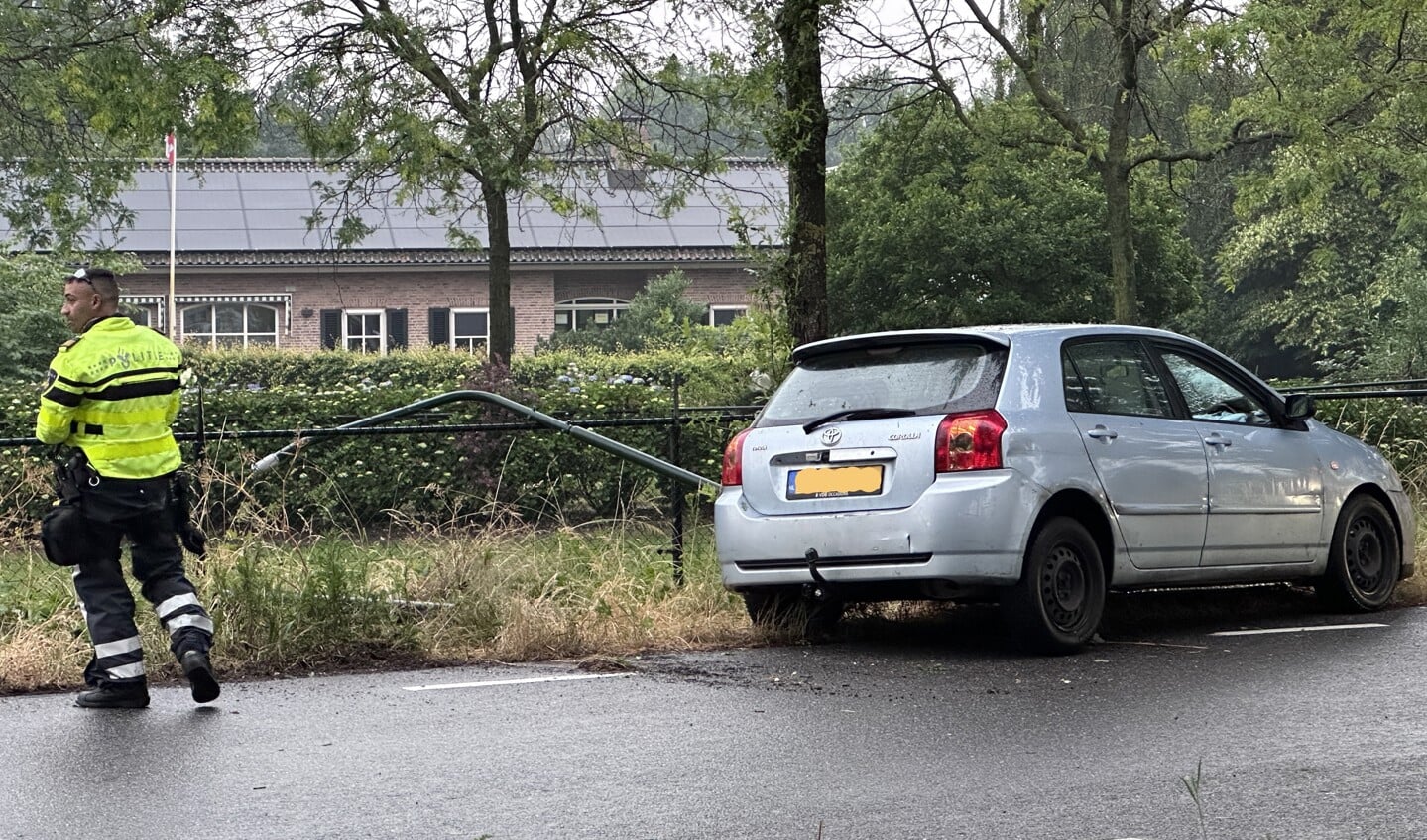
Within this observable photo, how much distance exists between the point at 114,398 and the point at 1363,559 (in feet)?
22.5

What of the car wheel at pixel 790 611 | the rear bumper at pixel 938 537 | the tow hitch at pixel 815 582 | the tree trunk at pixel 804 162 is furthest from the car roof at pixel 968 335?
the tree trunk at pixel 804 162

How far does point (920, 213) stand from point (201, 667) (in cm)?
2161

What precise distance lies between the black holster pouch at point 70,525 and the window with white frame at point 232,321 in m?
38.4

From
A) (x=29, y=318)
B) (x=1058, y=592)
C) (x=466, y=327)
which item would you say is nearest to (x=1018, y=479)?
(x=1058, y=592)

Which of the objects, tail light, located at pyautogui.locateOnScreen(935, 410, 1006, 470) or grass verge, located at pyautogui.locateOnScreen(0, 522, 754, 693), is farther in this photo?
grass verge, located at pyautogui.locateOnScreen(0, 522, 754, 693)

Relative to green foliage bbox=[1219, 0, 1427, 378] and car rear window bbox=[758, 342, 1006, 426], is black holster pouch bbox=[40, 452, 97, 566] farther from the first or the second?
green foliage bbox=[1219, 0, 1427, 378]

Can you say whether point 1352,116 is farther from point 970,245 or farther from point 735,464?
point 735,464

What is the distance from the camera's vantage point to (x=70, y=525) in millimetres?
7582

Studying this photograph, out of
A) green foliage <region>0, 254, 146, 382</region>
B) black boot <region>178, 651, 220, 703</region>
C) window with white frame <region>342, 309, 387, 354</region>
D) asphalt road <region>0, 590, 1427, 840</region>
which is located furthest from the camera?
window with white frame <region>342, 309, 387, 354</region>

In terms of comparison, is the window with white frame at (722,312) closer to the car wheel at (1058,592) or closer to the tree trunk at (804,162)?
the tree trunk at (804,162)

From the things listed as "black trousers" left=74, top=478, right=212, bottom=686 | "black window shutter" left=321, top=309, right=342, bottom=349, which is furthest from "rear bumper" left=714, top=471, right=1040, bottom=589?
"black window shutter" left=321, top=309, right=342, bottom=349

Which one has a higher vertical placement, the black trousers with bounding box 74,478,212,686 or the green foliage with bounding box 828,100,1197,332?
the green foliage with bounding box 828,100,1197,332

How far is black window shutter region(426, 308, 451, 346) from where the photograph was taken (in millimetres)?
45281

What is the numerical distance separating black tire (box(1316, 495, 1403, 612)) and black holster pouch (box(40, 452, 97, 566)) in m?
6.56
